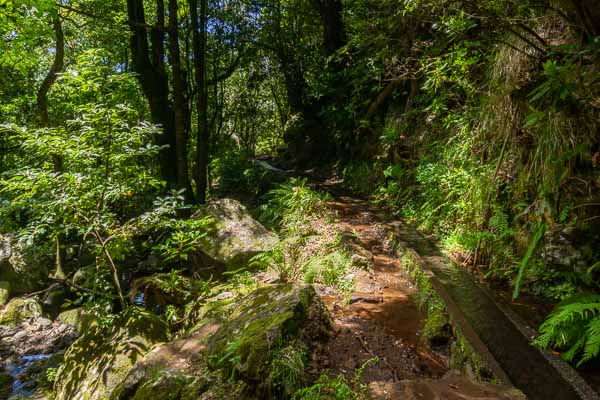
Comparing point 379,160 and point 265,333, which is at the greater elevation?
point 379,160

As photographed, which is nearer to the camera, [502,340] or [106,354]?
[502,340]

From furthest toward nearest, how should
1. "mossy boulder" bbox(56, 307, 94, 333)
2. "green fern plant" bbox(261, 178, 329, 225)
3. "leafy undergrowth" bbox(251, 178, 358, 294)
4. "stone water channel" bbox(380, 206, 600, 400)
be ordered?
"green fern plant" bbox(261, 178, 329, 225), "mossy boulder" bbox(56, 307, 94, 333), "leafy undergrowth" bbox(251, 178, 358, 294), "stone water channel" bbox(380, 206, 600, 400)

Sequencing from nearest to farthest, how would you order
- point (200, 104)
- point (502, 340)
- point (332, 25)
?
point (502, 340) → point (200, 104) → point (332, 25)

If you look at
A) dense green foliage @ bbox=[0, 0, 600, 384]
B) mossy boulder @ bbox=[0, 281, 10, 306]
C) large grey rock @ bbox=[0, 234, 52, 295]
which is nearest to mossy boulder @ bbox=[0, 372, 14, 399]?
dense green foliage @ bbox=[0, 0, 600, 384]

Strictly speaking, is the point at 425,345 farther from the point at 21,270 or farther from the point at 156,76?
the point at 21,270

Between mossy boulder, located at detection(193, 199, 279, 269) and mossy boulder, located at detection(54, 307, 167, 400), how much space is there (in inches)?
80.6

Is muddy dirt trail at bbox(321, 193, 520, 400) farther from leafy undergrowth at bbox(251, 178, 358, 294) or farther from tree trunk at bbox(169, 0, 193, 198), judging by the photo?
tree trunk at bbox(169, 0, 193, 198)

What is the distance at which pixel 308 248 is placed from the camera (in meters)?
6.07

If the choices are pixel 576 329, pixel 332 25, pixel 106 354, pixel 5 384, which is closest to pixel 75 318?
pixel 5 384

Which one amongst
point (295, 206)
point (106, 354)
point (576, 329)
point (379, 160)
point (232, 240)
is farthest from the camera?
point (379, 160)

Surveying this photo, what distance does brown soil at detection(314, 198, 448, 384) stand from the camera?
276 centimetres

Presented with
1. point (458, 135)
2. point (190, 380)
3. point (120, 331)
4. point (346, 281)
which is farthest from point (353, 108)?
point (190, 380)

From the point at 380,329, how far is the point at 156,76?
937 cm

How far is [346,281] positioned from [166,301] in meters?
3.19
